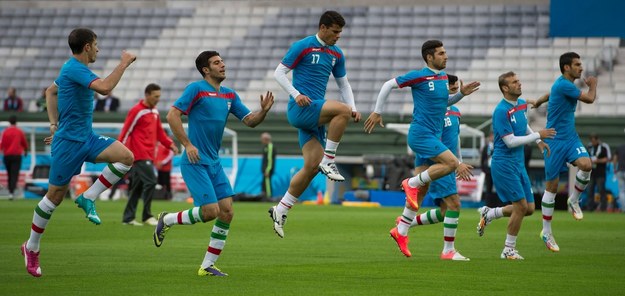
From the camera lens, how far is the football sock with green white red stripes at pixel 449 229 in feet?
46.4

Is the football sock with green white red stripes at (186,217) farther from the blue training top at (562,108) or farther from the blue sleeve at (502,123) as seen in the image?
the blue training top at (562,108)

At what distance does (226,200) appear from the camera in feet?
38.2

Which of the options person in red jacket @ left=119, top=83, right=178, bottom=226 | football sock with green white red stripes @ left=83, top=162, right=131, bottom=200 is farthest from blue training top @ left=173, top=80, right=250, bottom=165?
person in red jacket @ left=119, top=83, right=178, bottom=226

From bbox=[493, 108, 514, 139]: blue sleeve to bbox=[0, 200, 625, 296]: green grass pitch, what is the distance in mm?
1558

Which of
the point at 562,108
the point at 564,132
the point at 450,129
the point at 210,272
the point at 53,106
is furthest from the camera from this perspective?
the point at 564,132

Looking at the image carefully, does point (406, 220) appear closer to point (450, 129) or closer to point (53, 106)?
point (450, 129)

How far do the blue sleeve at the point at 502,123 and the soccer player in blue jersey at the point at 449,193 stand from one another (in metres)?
0.72

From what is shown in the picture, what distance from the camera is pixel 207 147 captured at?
1161 centimetres

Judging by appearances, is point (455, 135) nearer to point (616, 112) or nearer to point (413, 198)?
point (413, 198)

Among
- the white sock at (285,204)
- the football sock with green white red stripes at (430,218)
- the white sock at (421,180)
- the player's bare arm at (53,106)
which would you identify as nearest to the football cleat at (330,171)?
the white sock at (285,204)

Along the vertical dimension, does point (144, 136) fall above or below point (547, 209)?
above

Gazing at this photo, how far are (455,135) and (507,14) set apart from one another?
23593 mm

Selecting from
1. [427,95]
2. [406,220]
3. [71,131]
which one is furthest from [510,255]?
[71,131]

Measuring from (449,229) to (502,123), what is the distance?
152 centimetres
